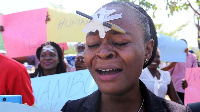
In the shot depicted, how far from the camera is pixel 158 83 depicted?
3.35 metres

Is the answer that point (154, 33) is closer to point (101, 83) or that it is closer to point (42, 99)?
point (101, 83)

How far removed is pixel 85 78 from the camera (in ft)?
8.79

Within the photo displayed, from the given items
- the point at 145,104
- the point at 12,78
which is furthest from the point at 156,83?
the point at 145,104

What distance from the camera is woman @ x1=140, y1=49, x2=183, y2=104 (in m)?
3.27

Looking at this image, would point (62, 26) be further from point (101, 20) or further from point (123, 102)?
point (101, 20)

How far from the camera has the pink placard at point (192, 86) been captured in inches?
133

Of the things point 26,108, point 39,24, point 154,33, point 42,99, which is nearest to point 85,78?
point 42,99

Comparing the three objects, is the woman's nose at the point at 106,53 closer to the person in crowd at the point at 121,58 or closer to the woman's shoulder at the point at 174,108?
the person in crowd at the point at 121,58

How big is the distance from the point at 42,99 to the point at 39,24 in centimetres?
121

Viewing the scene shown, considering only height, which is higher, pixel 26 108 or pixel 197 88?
pixel 26 108

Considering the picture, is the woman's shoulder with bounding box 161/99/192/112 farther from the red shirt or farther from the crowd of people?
the red shirt

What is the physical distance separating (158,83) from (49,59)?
129cm

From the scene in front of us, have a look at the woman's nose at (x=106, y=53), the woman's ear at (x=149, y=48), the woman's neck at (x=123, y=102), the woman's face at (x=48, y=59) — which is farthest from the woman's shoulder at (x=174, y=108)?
the woman's face at (x=48, y=59)

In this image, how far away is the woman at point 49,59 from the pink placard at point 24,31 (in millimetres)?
136
